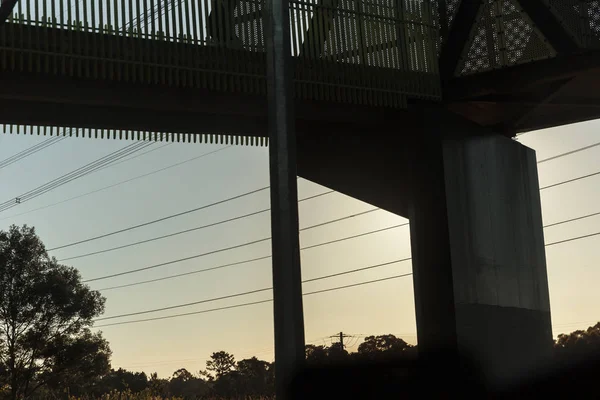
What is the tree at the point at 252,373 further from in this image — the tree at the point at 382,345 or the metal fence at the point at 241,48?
the metal fence at the point at 241,48

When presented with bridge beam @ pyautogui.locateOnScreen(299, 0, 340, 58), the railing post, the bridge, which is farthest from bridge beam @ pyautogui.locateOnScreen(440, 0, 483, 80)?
the railing post

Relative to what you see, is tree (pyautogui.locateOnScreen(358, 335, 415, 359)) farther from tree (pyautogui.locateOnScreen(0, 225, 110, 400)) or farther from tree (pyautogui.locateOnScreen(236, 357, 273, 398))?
tree (pyautogui.locateOnScreen(0, 225, 110, 400))

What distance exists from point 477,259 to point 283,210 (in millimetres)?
7890

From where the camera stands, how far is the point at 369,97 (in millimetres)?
16375

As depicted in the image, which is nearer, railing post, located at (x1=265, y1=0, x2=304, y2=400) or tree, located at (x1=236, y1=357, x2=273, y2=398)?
railing post, located at (x1=265, y1=0, x2=304, y2=400)

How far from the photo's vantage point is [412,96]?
16.9 metres

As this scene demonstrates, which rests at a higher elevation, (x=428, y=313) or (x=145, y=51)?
(x=145, y=51)

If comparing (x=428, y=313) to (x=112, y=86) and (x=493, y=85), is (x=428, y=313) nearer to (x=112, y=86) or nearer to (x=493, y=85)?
(x=493, y=85)

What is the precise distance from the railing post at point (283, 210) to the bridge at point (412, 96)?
15.8 feet

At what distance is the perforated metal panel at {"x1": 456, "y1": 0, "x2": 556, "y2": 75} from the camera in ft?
54.6

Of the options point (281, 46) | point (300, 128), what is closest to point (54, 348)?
point (300, 128)

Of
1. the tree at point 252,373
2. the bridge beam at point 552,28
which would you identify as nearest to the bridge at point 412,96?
the bridge beam at point 552,28

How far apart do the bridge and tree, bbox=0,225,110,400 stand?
1180 inches

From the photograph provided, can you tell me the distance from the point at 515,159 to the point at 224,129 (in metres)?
6.21
